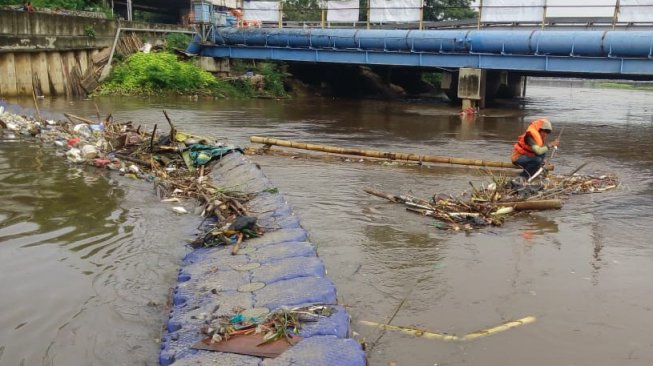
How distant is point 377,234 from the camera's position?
7258mm

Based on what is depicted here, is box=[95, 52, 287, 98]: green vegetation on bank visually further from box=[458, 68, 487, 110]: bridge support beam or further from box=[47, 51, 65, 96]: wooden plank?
box=[458, 68, 487, 110]: bridge support beam

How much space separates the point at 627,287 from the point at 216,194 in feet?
18.0

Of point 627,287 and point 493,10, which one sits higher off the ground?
point 493,10

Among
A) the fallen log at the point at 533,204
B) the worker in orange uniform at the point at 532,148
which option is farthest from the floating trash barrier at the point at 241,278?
the worker in orange uniform at the point at 532,148

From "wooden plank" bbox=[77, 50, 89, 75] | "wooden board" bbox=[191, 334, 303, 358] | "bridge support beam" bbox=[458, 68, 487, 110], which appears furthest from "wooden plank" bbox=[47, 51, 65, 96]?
"wooden board" bbox=[191, 334, 303, 358]

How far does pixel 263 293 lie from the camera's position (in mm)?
5047

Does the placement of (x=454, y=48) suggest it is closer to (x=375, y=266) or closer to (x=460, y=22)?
(x=460, y=22)

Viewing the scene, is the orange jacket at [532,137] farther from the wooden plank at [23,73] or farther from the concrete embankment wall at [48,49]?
the wooden plank at [23,73]

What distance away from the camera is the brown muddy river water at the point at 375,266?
4.50 m

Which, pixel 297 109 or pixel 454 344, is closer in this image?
pixel 454 344

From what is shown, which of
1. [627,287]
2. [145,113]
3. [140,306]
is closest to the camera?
[140,306]

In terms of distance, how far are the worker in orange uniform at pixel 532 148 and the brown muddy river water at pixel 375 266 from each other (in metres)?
0.95

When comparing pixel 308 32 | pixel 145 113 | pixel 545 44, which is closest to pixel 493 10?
pixel 545 44

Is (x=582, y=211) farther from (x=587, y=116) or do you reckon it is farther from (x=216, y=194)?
(x=587, y=116)
